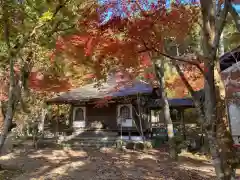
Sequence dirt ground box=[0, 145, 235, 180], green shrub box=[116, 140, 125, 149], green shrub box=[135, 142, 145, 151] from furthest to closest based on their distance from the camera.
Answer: green shrub box=[116, 140, 125, 149]
green shrub box=[135, 142, 145, 151]
dirt ground box=[0, 145, 235, 180]

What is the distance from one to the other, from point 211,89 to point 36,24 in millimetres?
Result: 6833

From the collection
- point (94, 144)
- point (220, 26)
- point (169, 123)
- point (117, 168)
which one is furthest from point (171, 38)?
point (94, 144)

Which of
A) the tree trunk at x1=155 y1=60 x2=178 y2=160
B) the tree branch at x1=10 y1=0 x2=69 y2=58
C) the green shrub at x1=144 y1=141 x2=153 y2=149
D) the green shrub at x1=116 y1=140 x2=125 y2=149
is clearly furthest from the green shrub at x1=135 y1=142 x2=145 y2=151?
the tree branch at x1=10 y1=0 x2=69 y2=58

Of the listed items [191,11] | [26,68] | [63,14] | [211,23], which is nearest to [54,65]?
[26,68]

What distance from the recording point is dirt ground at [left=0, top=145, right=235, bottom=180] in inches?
328

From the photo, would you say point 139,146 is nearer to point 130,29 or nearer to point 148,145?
point 148,145

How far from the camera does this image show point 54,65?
13.7 metres

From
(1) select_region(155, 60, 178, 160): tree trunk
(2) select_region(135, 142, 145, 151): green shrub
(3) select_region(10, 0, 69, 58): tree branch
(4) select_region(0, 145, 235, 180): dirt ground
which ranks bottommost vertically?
(4) select_region(0, 145, 235, 180): dirt ground

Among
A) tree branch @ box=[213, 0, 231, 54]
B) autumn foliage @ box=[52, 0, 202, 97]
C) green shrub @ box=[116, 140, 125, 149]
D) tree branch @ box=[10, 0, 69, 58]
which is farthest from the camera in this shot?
green shrub @ box=[116, 140, 125, 149]

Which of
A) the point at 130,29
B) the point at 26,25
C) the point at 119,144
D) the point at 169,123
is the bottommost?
the point at 119,144

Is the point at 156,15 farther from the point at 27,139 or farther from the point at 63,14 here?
the point at 27,139

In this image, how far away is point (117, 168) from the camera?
9.60 meters

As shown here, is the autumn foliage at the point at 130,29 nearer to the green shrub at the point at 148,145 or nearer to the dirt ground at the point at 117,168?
the dirt ground at the point at 117,168

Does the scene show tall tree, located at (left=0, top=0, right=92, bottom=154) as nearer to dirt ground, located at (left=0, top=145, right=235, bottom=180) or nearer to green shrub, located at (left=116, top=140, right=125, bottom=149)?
dirt ground, located at (left=0, top=145, right=235, bottom=180)
